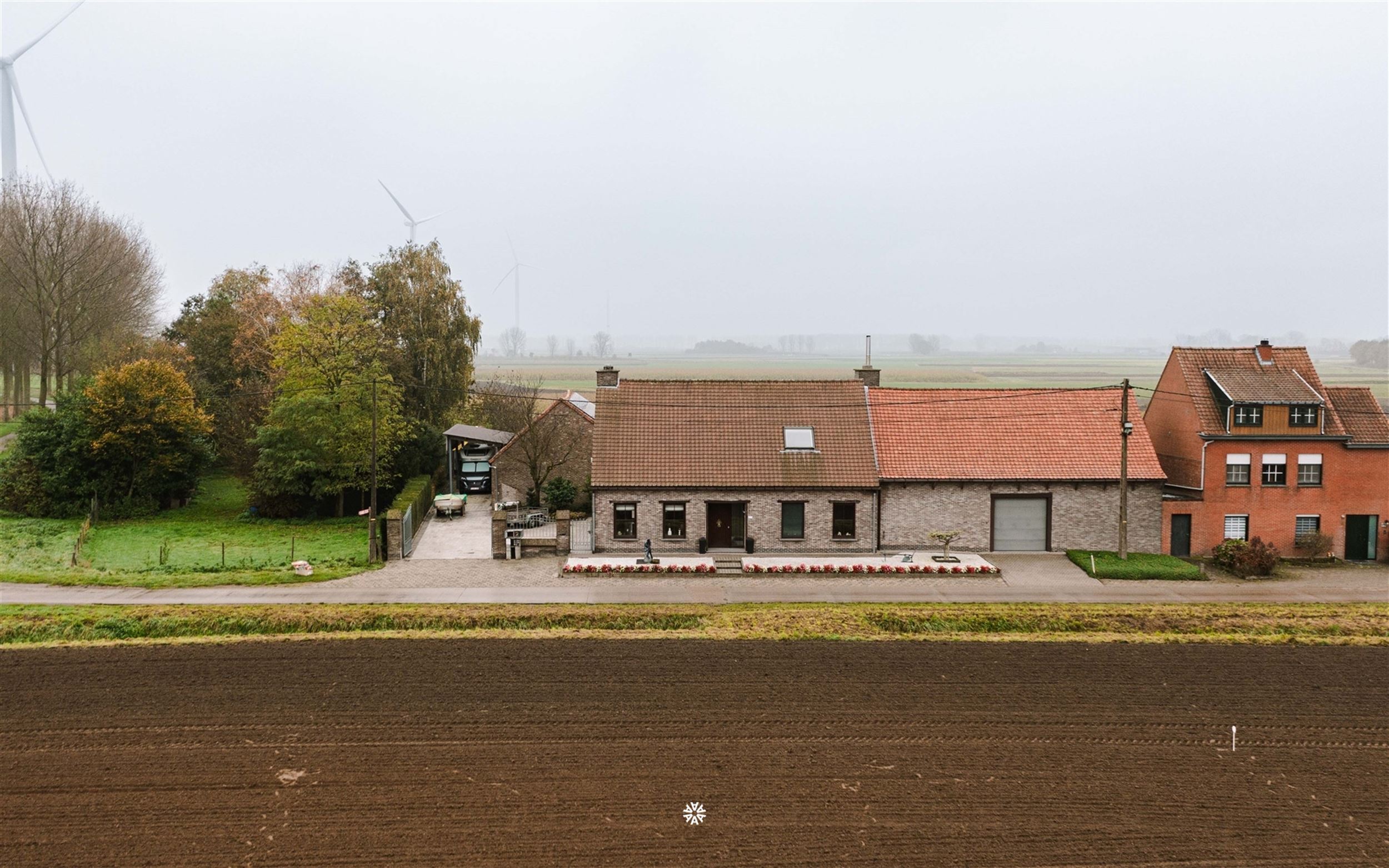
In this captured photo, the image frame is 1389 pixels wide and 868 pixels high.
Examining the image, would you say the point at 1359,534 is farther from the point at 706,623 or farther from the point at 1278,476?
the point at 706,623

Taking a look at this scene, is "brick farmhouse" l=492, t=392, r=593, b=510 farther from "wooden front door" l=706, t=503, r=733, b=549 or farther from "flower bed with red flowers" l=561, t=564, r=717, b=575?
"flower bed with red flowers" l=561, t=564, r=717, b=575

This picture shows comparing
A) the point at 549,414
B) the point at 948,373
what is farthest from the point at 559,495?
the point at 948,373

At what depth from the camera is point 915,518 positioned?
32.4m

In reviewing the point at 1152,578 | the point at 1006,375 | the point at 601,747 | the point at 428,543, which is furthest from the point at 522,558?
the point at 1006,375

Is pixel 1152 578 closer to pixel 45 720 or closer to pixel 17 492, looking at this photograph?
pixel 45 720

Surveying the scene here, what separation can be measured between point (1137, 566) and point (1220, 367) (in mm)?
9841

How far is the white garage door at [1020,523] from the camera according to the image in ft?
107

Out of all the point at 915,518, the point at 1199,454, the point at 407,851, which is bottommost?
the point at 407,851

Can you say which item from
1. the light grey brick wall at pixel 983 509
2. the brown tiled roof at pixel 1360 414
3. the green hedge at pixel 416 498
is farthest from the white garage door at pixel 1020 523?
the green hedge at pixel 416 498

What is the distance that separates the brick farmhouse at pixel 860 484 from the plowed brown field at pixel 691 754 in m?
10.1

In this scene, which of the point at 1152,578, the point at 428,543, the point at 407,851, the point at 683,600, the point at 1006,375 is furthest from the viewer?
the point at 1006,375

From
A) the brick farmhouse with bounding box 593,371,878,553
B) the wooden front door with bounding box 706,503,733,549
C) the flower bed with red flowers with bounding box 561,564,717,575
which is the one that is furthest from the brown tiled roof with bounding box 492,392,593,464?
the flower bed with red flowers with bounding box 561,564,717,575

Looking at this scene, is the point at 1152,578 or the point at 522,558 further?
the point at 522,558

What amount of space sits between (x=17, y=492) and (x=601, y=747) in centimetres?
3427
